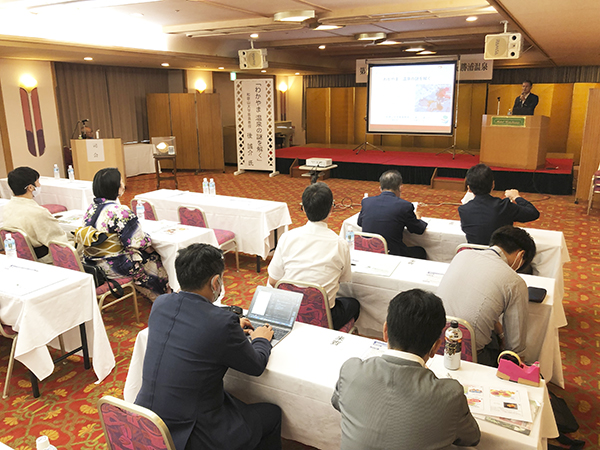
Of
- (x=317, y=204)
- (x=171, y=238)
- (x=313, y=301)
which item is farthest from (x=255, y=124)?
(x=313, y=301)

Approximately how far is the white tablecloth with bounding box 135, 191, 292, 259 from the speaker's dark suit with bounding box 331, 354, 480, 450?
3637 mm

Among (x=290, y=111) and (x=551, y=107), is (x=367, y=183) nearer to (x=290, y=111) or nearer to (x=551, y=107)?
(x=551, y=107)

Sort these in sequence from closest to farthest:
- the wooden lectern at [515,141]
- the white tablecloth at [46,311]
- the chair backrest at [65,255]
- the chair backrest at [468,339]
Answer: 1. the chair backrest at [468,339]
2. the white tablecloth at [46,311]
3. the chair backrest at [65,255]
4. the wooden lectern at [515,141]

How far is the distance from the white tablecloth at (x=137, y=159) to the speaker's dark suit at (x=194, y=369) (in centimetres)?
996

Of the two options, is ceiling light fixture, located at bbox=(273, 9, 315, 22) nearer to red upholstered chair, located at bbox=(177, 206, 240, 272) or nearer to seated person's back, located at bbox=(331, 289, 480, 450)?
red upholstered chair, located at bbox=(177, 206, 240, 272)

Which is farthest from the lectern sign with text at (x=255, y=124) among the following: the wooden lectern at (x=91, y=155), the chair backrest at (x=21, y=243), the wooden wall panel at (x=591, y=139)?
the chair backrest at (x=21, y=243)

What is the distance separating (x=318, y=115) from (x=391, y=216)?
11.9 meters

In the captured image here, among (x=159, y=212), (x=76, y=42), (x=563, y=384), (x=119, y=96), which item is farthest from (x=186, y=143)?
(x=563, y=384)

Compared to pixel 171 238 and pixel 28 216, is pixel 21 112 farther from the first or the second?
pixel 171 238

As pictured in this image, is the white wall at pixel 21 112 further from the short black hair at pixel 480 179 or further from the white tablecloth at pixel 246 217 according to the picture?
the short black hair at pixel 480 179

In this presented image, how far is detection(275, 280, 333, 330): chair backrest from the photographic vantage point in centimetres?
268

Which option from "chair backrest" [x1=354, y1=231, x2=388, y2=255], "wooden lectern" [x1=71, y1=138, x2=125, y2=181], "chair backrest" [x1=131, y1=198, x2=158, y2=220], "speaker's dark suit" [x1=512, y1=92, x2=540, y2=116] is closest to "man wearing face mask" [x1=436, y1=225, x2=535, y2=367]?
"chair backrest" [x1=354, y1=231, x2=388, y2=255]

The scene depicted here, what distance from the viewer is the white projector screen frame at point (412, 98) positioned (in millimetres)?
10555

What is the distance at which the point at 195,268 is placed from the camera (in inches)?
74.8
